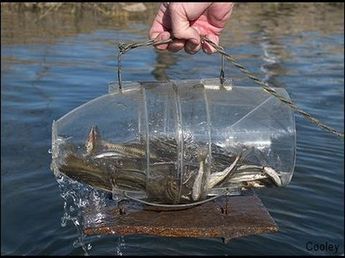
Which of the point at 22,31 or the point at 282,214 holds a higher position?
the point at 282,214

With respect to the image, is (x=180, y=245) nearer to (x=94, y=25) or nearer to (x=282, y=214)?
(x=282, y=214)

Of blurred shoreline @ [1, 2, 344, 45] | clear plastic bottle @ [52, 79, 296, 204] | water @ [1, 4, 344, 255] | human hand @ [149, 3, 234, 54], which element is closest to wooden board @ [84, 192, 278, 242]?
clear plastic bottle @ [52, 79, 296, 204]

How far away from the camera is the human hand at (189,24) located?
3596 millimetres

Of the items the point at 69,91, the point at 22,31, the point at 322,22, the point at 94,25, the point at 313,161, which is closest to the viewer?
the point at 313,161

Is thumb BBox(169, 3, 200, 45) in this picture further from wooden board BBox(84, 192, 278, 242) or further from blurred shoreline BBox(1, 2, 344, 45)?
blurred shoreline BBox(1, 2, 344, 45)

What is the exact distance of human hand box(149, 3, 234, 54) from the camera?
360cm

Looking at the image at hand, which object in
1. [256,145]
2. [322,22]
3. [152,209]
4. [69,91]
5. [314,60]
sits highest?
[256,145]

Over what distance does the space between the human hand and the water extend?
2405 mm

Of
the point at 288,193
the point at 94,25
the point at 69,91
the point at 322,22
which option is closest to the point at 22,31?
the point at 94,25

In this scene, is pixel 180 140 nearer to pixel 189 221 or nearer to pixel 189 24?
pixel 189 221

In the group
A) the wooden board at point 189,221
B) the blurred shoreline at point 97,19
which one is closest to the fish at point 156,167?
the wooden board at point 189,221

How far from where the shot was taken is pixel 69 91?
11.8 metres

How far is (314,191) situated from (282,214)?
832 mm

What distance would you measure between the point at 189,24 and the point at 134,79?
357 inches
